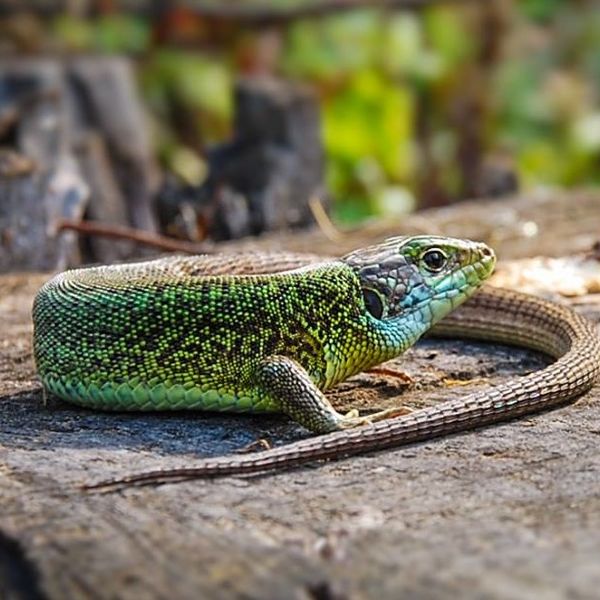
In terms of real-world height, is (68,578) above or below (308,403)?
below

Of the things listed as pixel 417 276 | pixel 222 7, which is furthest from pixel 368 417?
pixel 222 7

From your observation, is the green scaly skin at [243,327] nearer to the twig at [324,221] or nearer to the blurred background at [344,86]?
the twig at [324,221]

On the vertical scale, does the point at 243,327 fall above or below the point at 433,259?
below

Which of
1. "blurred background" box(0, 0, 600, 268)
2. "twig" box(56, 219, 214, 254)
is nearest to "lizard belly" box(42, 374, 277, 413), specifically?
"twig" box(56, 219, 214, 254)

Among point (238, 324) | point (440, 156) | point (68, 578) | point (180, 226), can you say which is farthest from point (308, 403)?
point (440, 156)

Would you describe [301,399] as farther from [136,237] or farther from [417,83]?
[417,83]

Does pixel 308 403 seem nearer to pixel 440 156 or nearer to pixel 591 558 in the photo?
pixel 591 558

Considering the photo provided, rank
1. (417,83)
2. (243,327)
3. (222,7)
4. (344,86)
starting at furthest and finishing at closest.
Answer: (417,83) < (222,7) < (344,86) < (243,327)
